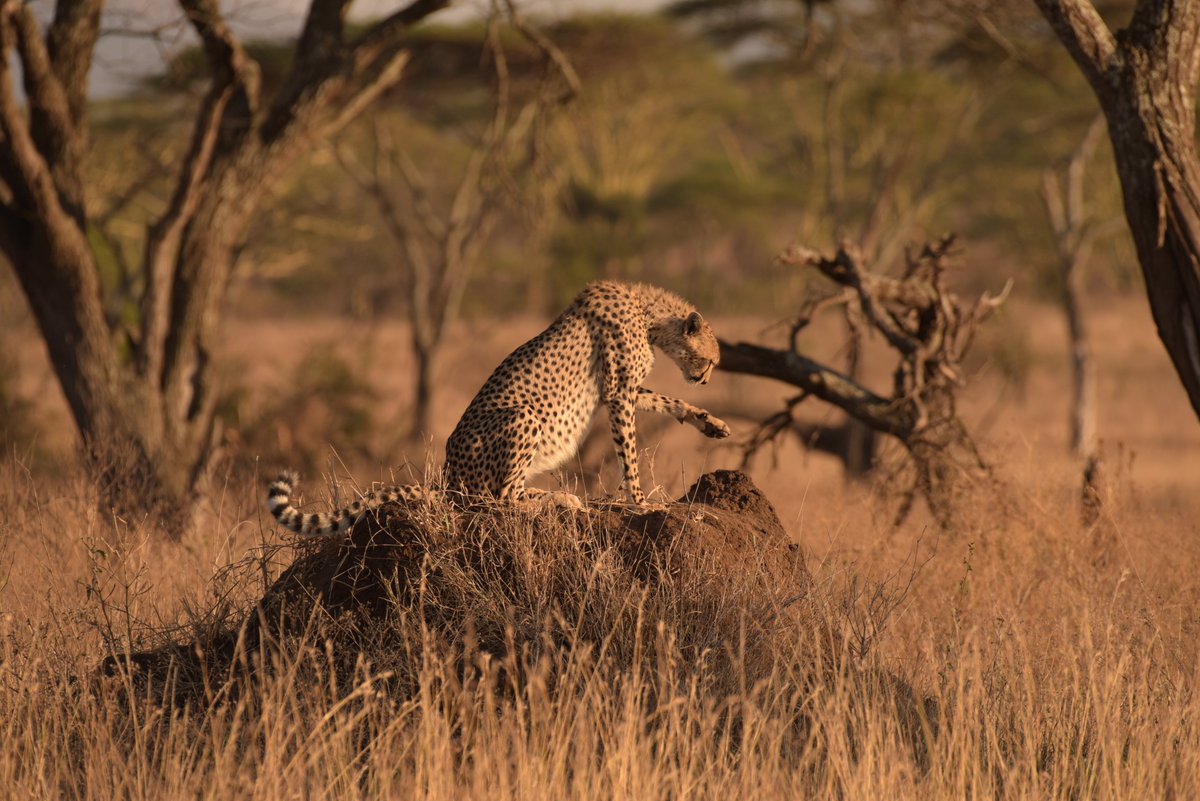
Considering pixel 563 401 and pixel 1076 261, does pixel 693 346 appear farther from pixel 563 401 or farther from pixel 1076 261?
pixel 1076 261

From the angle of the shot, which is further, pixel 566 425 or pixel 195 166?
pixel 195 166

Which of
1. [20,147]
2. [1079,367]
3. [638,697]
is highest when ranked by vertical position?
[20,147]

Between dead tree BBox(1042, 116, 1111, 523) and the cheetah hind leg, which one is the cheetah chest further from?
dead tree BBox(1042, 116, 1111, 523)

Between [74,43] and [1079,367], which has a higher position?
[74,43]

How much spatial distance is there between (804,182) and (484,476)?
63.6 ft

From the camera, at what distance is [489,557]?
159 inches

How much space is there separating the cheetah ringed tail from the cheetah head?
4.17ft

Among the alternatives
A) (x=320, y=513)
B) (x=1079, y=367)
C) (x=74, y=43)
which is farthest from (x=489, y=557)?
(x=1079, y=367)

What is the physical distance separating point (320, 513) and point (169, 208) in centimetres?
410

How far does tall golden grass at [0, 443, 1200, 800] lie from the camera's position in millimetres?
3154

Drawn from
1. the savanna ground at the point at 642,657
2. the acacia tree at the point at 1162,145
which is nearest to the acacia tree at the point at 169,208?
the savanna ground at the point at 642,657

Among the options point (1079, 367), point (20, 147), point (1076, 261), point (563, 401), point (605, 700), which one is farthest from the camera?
point (1076, 261)

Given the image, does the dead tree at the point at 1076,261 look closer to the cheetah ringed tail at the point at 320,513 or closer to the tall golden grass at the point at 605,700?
the tall golden grass at the point at 605,700

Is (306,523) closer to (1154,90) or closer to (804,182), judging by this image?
(1154,90)
